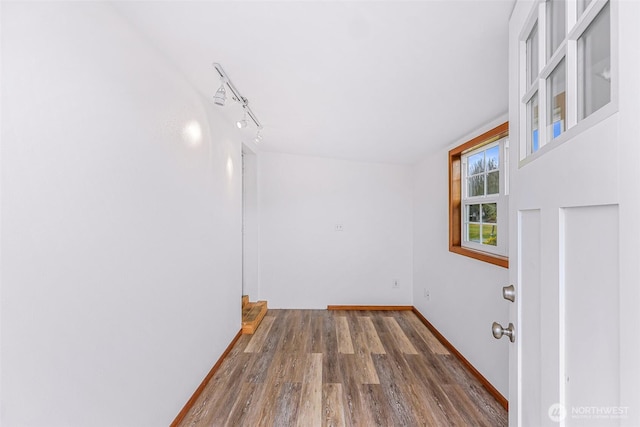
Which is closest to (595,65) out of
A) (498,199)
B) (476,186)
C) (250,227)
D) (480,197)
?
(498,199)

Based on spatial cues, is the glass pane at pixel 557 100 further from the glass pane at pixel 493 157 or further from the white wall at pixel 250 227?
the white wall at pixel 250 227

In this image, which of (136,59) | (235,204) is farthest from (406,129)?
(136,59)

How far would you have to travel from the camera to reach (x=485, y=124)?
7.53ft

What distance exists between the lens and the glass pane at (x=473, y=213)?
2.66m

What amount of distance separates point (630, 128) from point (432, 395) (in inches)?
87.3

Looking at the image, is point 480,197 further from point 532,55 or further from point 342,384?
point 342,384

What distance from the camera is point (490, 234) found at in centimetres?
243

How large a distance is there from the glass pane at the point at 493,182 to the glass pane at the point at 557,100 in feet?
5.90

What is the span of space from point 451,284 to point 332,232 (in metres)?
1.69

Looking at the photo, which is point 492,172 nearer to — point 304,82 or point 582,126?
point 304,82

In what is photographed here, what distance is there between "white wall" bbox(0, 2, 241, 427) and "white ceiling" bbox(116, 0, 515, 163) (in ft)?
0.86

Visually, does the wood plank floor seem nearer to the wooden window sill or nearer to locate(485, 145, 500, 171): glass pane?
the wooden window sill

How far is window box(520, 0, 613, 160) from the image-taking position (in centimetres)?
53

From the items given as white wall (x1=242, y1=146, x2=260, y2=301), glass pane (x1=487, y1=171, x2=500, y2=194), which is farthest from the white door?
white wall (x1=242, y1=146, x2=260, y2=301)
